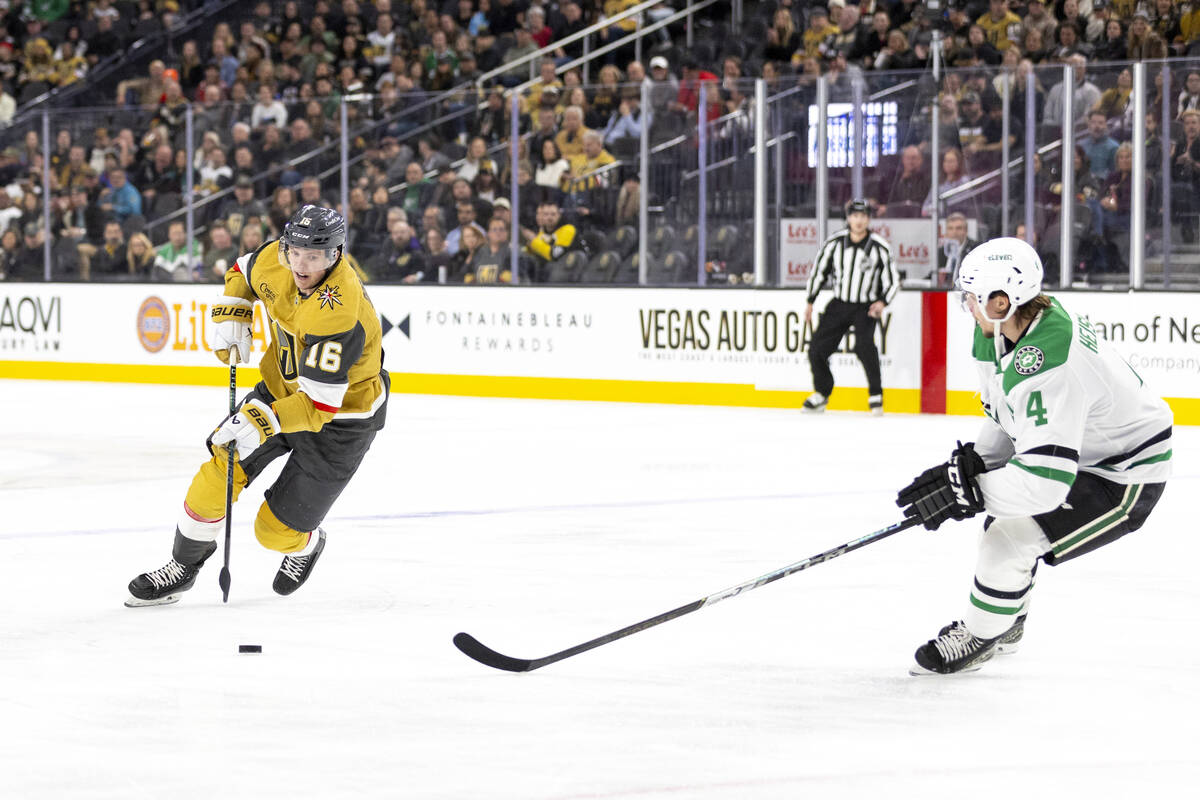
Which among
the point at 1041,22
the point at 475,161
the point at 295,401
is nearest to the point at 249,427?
the point at 295,401

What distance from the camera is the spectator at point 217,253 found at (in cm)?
1442

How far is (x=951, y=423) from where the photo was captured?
11.4 metres

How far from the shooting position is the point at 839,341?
12070mm

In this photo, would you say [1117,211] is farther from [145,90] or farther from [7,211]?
[145,90]

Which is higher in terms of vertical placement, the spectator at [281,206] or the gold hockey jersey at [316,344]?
the spectator at [281,206]

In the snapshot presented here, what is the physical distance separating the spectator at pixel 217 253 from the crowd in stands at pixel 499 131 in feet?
0.06

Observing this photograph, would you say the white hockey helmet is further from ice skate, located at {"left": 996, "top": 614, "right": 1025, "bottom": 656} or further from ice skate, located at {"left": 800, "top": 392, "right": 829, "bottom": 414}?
ice skate, located at {"left": 800, "top": 392, "right": 829, "bottom": 414}

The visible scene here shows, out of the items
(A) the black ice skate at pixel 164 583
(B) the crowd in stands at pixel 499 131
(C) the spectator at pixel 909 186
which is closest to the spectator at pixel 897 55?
(B) the crowd in stands at pixel 499 131

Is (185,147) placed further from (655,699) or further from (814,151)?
(655,699)

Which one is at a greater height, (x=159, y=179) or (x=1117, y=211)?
(x=159, y=179)

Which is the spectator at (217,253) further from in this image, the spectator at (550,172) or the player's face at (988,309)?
the player's face at (988,309)

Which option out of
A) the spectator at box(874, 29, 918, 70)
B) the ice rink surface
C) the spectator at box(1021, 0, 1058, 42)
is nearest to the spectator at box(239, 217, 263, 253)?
the spectator at box(874, 29, 918, 70)

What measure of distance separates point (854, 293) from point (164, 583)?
7.08m

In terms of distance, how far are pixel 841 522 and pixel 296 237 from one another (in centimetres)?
289
